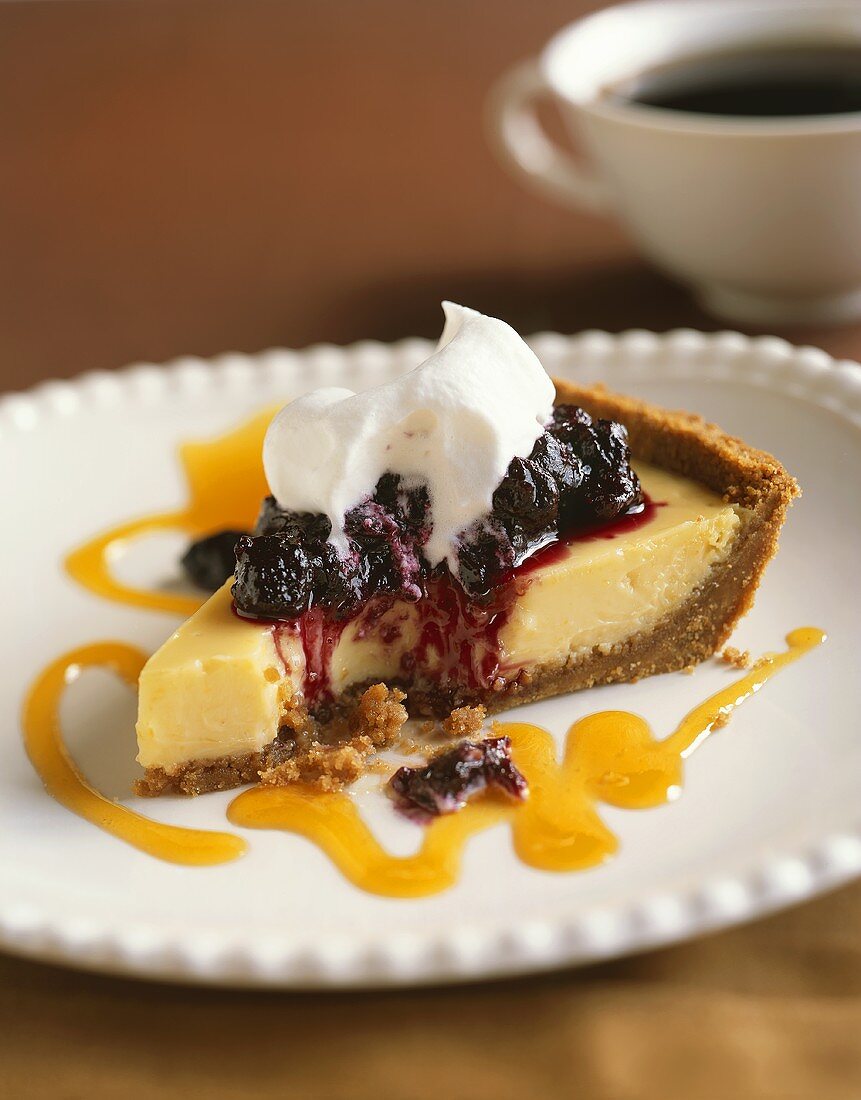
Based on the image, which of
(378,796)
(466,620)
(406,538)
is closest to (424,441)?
(406,538)

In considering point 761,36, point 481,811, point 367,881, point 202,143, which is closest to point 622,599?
point 481,811

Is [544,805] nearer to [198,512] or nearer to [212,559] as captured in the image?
[212,559]

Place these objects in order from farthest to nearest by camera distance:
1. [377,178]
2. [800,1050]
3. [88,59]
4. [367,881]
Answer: [88,59]
[377,178]
[367,881]
[800,1050]

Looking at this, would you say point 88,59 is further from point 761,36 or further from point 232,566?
point 232,566

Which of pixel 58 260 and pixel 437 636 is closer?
pixel 437 636

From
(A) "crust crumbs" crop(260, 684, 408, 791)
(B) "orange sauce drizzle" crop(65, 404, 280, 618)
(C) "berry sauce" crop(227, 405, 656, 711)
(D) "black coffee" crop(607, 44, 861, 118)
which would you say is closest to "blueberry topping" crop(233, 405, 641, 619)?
(C) "berry sauce" crop(227, 405, 656, 711)

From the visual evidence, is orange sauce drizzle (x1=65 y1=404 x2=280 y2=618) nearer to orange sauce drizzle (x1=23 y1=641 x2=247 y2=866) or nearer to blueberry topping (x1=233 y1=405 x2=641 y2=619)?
orange sauce drizzle (x1=23 y1=641 x2=247 y2=866)
